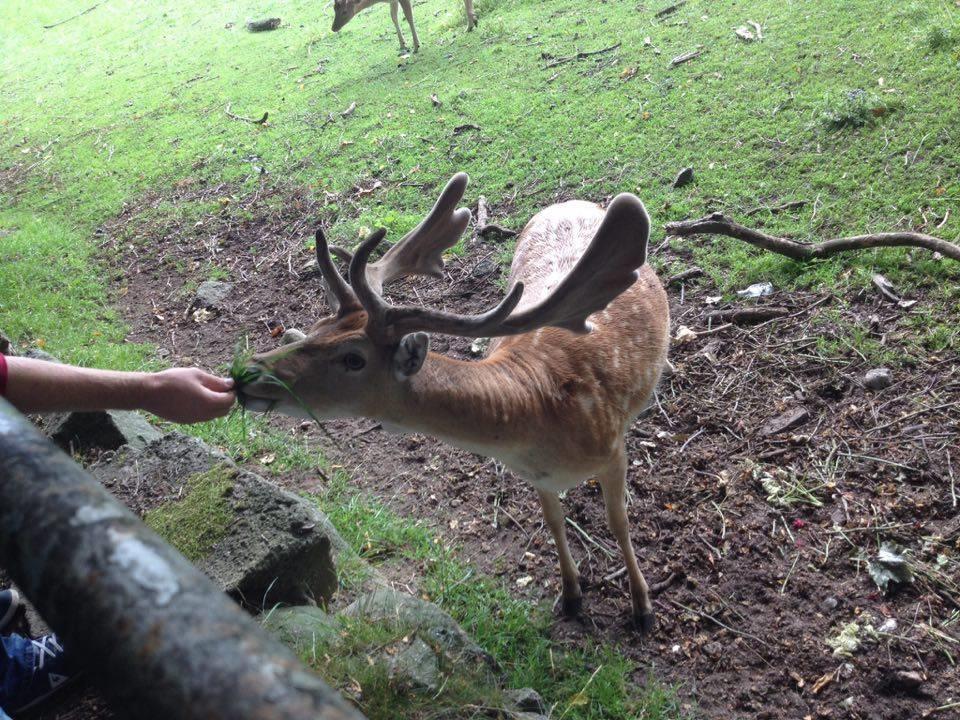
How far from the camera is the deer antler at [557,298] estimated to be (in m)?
2.58

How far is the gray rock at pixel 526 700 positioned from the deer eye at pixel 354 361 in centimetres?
131

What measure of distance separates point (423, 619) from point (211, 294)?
4549mm

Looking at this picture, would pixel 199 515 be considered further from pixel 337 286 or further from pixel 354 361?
pixel 337 286

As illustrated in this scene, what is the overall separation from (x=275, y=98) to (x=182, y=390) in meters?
8.95

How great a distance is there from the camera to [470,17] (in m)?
10.6

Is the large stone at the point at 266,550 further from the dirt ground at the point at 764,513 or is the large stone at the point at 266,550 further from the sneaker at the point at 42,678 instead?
the dirt ground at the point at 764,513

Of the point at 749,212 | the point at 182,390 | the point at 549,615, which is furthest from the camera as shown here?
the point at 749,212

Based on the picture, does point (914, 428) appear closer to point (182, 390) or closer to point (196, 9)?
point (182, 390)

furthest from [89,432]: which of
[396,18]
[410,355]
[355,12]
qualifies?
[355,12]

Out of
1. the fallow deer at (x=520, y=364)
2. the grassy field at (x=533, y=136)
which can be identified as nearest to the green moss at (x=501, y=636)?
the grassy field at (x=533, y=136)

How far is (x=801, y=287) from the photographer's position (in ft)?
15.4

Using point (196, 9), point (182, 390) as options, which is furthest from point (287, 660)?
point (196, 9)

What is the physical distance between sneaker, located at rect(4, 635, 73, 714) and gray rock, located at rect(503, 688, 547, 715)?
1528mm

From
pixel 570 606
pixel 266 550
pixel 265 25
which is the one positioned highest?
pixel 266 550
